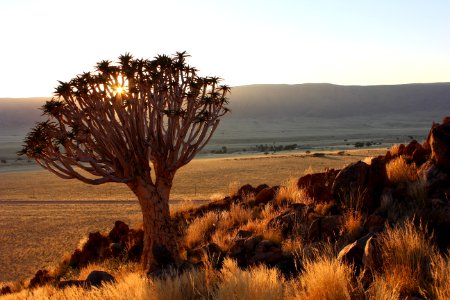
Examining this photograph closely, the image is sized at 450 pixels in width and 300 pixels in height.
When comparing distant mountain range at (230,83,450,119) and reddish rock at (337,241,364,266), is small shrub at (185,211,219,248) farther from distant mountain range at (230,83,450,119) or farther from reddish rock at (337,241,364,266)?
distant mountain range at (230,83,450,119)

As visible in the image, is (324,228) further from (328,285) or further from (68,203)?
(68,203)

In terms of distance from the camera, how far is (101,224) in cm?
1861

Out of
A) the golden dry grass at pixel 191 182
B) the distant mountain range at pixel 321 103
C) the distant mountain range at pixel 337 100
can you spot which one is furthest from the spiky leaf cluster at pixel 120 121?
the distant mountain range at pixel 337 100

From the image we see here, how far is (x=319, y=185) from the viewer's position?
10008 millimetres

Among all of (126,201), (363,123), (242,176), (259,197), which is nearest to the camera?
(259,197)

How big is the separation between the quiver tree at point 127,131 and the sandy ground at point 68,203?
5585 mm

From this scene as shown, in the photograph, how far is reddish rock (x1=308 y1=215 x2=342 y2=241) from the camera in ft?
24.3

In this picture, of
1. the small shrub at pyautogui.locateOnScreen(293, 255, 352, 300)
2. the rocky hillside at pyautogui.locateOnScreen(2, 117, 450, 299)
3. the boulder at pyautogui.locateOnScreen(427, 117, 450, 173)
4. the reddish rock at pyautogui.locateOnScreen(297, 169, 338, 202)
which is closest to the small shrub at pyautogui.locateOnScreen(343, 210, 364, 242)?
the rocky hillside at pyautogui.locateOnScreen(2, 117, 450, 299)

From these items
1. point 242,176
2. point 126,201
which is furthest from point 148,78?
point 242,176

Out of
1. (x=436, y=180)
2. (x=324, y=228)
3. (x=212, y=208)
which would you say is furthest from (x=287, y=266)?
(x=212, y=208)

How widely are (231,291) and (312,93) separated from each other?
168 m

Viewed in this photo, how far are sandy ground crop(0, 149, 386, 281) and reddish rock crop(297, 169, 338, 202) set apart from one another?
341cm

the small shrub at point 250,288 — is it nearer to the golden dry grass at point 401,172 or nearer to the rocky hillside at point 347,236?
the rocky hillside at point 347,236

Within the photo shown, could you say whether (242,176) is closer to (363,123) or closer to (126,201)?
(126,201)
